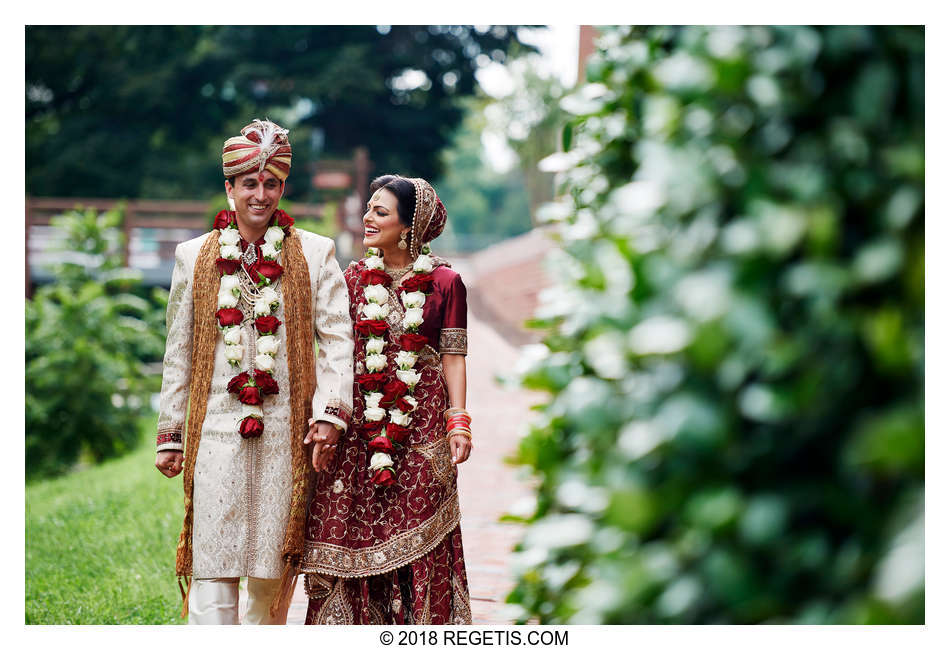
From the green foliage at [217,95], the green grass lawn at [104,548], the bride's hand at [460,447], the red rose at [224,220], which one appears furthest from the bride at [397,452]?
the green foliage at [217,95]

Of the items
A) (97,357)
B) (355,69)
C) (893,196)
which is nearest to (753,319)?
(893,196)

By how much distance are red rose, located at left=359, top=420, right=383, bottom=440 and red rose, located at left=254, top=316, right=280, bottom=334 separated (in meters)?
0.53

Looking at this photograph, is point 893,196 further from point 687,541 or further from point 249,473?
point 249,473

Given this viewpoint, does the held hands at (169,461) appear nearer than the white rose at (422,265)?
Yes

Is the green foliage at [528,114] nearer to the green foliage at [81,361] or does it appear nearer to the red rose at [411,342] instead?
the green foliage at [81,361]

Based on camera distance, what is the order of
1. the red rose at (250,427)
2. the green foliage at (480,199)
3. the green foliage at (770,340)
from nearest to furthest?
1. the green foliage at (770,340)
2. the red rose at (250,427)
3. the green foliage at (480,199)

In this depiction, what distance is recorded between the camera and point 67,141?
26.2 m

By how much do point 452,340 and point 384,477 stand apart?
2.04ft

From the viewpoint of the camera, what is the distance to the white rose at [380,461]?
156 inches

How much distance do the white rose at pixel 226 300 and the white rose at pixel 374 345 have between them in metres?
0.55

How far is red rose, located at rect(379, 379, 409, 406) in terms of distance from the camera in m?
4.02

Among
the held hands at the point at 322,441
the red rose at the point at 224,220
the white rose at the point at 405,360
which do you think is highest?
the red rose at the point at 224,220
